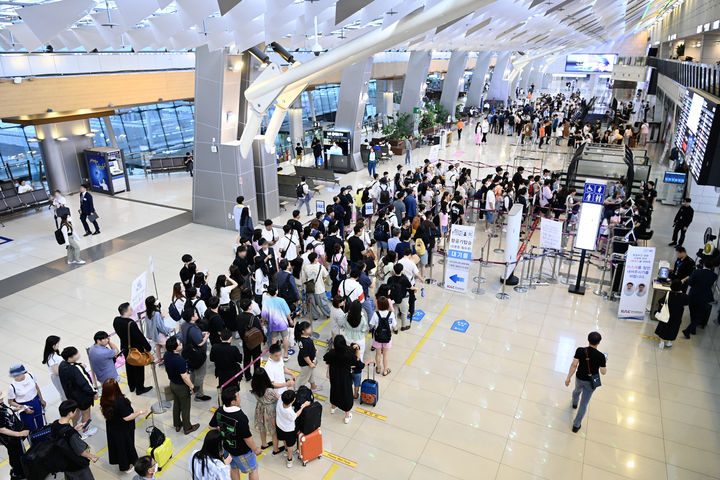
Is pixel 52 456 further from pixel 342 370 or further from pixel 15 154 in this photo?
pixel 15 154

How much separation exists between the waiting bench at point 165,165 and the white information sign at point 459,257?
16580 mm

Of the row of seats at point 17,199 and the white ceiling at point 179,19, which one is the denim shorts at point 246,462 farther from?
the row of seats at point 17,199

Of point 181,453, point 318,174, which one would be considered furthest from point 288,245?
point 318,174

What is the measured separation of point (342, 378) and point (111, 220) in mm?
12495

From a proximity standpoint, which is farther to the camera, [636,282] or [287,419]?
[636,282]

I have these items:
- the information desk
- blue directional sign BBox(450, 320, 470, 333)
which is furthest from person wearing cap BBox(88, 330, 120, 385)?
the information desk

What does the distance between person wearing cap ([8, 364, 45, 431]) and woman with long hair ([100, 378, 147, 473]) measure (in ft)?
3.62

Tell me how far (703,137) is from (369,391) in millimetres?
8621

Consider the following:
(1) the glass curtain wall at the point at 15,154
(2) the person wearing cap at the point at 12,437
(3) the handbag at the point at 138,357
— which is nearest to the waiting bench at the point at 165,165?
(1) the glass curtain wall at the point at 15,154

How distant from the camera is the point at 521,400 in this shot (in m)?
7.21

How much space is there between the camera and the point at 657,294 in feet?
30.5

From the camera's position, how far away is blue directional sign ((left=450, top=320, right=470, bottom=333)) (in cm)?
908

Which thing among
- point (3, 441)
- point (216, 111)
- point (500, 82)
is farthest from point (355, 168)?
point (500, 82)

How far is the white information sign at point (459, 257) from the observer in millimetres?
9703
